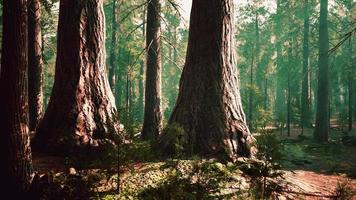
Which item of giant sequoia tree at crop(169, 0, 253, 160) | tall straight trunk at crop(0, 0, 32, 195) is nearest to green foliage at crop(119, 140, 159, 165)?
giant sequoia tree at crop(169, 0, 253, 160)

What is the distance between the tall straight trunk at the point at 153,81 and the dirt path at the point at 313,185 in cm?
533

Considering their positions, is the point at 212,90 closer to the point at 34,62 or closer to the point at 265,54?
the point at 34,62

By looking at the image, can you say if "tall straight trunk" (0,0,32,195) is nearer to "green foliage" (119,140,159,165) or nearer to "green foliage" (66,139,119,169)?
"green foliage" (66,139,119,169)

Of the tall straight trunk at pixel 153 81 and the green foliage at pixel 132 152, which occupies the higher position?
the tall straight trunk at pixel 153 81

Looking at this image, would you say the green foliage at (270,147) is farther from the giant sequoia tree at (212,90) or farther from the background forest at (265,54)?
the background forest at (265,54)

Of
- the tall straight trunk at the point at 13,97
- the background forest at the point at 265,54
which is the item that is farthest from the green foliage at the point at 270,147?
the background forest at the point at 265,54

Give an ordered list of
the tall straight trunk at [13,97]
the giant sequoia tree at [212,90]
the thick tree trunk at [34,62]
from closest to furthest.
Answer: the tall straight trunk at [13,97] → the giant sequoia tree at [212,90] → the thick tree trunk at [34,62]

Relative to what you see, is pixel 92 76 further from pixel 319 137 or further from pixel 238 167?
pixel 319 137

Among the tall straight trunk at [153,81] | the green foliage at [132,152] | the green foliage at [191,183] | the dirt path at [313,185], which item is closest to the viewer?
the green foliage at [191,183]

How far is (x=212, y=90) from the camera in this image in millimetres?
8445

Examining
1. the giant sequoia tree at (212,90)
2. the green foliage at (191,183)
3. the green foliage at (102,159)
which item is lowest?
the green foliage at (191,183)

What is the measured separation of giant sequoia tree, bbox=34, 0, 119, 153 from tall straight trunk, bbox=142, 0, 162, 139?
4.46m

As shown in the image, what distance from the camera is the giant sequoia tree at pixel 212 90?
8.13 metres

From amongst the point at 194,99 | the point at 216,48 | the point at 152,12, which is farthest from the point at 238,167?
the point at 152,12
